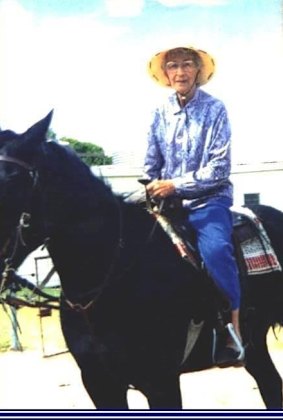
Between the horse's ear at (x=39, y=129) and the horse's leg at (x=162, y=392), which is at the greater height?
the horse's ear at (x=39, y=129)

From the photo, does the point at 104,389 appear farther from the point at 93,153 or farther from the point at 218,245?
the point at 93,153

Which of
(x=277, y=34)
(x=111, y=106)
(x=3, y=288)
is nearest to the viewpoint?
(x=3, y=288)

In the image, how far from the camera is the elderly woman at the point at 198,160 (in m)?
2.64

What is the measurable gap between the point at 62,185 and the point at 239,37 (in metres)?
1.52

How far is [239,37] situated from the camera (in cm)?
333

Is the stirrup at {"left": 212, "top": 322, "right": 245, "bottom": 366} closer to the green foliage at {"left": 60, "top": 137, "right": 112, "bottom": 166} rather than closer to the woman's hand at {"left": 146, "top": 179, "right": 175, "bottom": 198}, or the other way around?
the woman's hand at {"left": 146, "top": 179, "right": 175, "bottom": 198}

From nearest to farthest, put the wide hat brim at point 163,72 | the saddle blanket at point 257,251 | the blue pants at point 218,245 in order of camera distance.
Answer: the blue pants at point 218,245
the wide hat brim at point 163,72
the saddle blanket at point 257,251

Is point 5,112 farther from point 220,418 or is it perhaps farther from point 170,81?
Result: point 220,418

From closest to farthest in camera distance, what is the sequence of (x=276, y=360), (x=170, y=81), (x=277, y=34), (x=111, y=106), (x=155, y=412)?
(x=155, y=412) → (x=170, y=81) → (x=277, y=34) → (x=111, y=106) → (x=276, y=360)

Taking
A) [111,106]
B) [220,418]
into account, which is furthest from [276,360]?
[111,106]

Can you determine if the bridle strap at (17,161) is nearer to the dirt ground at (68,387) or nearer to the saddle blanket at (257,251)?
the saddle blanket at (257,251)

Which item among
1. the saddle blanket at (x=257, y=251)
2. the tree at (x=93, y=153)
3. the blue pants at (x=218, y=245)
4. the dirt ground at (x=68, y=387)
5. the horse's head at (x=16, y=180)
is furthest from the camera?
the dirt ground at (x=68, y=387)

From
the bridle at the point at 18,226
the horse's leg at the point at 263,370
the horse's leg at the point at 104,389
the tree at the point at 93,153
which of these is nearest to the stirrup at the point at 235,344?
the horse's leg at the point at 104,389

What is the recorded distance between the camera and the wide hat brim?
2.80m
